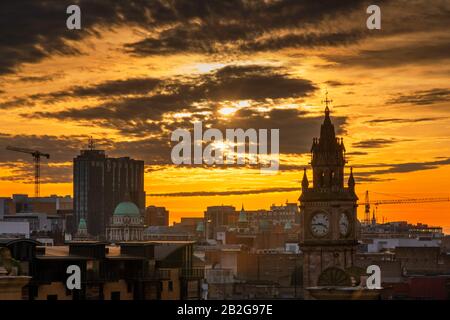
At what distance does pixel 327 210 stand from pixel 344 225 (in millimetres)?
1918

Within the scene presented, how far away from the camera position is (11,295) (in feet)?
60.2

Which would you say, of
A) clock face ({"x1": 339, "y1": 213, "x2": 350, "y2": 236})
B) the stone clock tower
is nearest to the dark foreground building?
the stone clock tower

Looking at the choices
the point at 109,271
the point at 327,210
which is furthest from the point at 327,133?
the point at 109,271

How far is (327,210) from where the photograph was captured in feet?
309

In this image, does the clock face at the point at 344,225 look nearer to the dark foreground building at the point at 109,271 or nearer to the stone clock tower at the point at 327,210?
the stone clock tower at the point at 327,210

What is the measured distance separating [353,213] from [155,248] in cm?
2839

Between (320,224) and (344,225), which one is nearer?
(320,224)

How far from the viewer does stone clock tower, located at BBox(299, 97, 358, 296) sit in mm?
93438

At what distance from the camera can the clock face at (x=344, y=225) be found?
94125 mm

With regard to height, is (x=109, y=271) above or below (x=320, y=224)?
below

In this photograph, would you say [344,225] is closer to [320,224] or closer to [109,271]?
[320,224]

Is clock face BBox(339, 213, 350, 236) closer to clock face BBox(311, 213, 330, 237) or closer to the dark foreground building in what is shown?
clock face BBox(311, 213, 330, 237)

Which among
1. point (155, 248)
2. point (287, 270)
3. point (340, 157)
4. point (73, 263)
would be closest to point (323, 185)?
point (340, 157)
